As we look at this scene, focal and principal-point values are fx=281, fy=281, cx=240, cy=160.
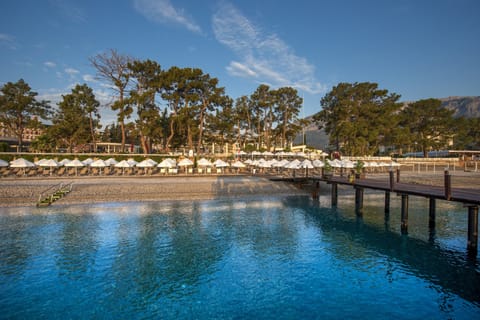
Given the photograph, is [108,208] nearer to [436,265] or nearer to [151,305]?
[151,305]

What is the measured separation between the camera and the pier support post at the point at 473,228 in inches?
429

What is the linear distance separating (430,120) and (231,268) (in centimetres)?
6919

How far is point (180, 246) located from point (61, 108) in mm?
44929

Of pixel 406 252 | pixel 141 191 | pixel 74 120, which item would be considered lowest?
pixel 406 252

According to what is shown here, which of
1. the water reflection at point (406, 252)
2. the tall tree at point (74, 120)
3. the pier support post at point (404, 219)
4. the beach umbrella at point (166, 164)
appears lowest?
the water reflection at point (406, 252)

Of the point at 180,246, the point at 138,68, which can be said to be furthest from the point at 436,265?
the point at 138,68

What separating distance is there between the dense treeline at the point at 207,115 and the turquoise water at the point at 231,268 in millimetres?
30160

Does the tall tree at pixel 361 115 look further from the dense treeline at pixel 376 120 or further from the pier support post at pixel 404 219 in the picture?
the pier support post at pixel 404 219

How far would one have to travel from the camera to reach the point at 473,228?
1106cm

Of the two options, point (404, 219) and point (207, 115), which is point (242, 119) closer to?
point (207, 115)

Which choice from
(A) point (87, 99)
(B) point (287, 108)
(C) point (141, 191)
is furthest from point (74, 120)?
(B) point (287, 108)

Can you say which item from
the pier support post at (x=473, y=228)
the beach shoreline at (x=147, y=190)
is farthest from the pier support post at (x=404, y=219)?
the beach shoreline at (x=147, y=190)

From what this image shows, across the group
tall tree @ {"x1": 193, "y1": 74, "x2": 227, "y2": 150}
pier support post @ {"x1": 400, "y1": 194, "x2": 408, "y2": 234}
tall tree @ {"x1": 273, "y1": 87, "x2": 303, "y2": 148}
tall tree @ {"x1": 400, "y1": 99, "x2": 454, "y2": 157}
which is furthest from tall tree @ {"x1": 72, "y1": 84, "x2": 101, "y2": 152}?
tall tree @ {"x1": 400, "y1": 99, "x2": 454, "y2": 157}

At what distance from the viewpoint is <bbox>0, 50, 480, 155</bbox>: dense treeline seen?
44.4 meters
